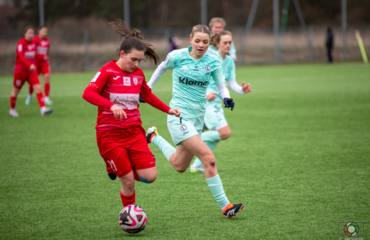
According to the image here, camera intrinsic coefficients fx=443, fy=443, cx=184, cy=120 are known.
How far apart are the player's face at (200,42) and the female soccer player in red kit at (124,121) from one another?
677 millimetres

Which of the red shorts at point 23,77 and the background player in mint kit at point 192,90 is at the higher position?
the background player in mint kit at point 192,90

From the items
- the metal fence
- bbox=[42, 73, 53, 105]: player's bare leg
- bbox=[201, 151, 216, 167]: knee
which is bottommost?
the metal fence

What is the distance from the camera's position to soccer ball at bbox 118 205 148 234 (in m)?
4.05

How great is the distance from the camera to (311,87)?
17.8 meters

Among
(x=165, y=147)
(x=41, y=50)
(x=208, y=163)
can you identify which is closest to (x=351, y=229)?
(x=208, y=163)

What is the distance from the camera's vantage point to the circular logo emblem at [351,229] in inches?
157

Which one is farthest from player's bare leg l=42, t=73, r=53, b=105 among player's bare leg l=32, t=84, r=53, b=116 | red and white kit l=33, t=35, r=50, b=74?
player's bare leg l=32, t=84, r=53, b=116

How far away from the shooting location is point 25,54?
12.4 m

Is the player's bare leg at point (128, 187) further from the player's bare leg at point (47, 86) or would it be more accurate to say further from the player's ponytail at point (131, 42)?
the player's bare leg at point (47, 86)

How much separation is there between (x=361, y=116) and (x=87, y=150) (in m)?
6.92

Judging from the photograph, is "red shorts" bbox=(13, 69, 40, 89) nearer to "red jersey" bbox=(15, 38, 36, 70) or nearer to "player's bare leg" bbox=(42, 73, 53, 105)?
"red jersey" bbox=(15, 38, 36, 70)

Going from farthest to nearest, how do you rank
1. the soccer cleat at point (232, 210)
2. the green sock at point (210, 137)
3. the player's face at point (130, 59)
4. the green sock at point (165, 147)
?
the green sock at point (210, 137)
the green sock at point (165, 147)
the soccer cleat at point (232, 210)
the player's face at point (130, 59)

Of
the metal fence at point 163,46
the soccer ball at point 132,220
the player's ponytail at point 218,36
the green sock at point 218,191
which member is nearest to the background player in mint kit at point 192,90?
the green sock at point 218,191

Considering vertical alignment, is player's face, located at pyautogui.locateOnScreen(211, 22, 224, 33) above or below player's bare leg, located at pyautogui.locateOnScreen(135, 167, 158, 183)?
above
